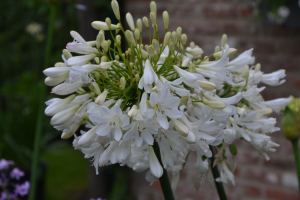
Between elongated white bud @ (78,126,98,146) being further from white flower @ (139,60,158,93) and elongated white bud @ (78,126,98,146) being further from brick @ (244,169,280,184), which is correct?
brick @ (244,169,280,184)

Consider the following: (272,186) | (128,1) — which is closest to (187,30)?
(128,1)

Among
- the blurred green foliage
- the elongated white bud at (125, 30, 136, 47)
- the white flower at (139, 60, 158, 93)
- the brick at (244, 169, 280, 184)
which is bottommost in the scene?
the brick at (244, 169, 280, 184)

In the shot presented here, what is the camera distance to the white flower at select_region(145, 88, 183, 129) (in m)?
0.49

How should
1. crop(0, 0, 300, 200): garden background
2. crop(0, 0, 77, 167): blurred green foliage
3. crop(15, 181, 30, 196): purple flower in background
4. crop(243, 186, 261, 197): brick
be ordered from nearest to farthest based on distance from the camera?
crop(15, 181, 30, 196): purple flower in background
crop(0, 0, 300, 200): garden background
crop(243, 186, 261, 197): brick
crop(0, 0, 77, 167): blurred green foliage

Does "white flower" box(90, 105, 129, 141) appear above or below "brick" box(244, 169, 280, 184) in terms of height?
above

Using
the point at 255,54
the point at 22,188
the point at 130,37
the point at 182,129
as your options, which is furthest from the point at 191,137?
the point at 255,54

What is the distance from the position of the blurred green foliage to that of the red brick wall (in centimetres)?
131

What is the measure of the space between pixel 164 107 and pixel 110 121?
0.33 ft

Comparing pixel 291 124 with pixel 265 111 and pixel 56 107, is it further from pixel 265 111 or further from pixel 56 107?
pixel 56 107

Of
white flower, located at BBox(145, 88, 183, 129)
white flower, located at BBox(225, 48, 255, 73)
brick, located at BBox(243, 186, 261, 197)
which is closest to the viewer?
white flower, located at BBox(145, 88, 183, 129)

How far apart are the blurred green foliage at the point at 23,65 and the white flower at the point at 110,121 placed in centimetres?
212

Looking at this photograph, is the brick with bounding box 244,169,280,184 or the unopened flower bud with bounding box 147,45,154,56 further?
the brick with bounding box 244,169,280,184

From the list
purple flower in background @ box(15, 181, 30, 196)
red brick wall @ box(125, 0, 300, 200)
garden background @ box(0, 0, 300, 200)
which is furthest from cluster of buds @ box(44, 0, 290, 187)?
red brick wall @ box(125, 0, 300, 200)

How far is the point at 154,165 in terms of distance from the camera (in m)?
0.55
